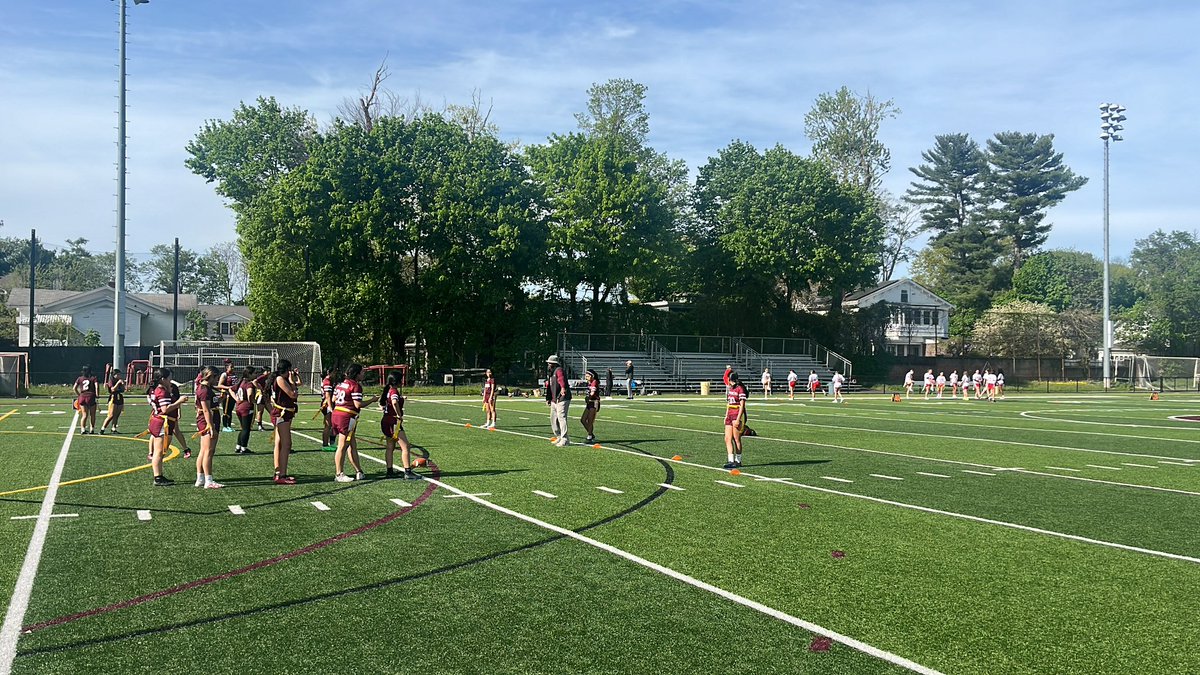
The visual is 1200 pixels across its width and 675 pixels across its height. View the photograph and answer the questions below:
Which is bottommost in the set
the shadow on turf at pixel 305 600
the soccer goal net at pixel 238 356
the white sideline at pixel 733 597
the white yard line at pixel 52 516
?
the white yard line at pixel 52 516

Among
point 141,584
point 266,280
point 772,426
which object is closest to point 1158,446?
point 772,426

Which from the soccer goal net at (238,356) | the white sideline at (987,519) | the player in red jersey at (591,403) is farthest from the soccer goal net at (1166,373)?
the white sideline at (987,519)

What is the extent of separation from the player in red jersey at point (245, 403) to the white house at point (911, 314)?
7295cm

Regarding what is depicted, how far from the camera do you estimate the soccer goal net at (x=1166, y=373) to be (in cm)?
6754

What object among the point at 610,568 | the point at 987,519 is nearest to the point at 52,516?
the point at 610,568

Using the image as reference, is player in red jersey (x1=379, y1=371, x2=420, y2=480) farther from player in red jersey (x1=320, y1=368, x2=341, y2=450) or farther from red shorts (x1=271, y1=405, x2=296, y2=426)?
player in red jersey (x1=320, y1=368, x2=341, y2=450)

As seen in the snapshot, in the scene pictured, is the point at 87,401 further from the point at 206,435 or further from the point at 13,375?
the point at 13,375

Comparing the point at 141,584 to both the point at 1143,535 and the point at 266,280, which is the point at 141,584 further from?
the point at 266,280

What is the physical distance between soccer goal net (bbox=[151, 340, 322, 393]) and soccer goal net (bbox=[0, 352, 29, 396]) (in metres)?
5.59

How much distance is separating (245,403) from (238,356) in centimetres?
3149

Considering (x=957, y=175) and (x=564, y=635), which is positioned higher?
(x=957, y=175)

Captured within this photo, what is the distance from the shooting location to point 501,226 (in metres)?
53.7

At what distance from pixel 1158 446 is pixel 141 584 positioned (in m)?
21.4

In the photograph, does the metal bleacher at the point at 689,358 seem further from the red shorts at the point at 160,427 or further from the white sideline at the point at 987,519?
the red shorts at the point at 160,427
